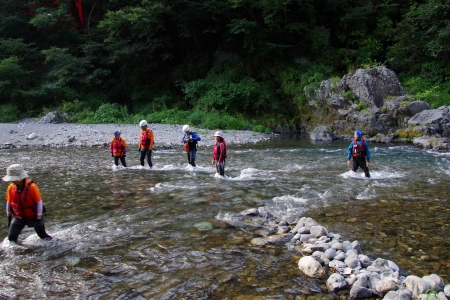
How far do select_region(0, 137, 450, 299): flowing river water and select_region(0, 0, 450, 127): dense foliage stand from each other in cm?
1515

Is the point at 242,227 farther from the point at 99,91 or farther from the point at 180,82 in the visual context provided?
the point at 99,91

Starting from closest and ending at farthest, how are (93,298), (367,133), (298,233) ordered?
1. (93,298)
2. (298,233)
3. (367,133)

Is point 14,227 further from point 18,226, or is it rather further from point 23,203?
point 23,203

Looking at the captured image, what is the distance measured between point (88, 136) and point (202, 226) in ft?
56.2

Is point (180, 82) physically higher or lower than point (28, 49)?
lower

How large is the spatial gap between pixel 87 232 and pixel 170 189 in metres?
3.75

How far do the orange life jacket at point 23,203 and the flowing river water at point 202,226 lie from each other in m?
0.62

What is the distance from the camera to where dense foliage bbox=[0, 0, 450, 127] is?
95.4 feet

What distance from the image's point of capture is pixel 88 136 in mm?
22047

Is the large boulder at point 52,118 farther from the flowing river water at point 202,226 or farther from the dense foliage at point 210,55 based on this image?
the flowing river water at point 202,226

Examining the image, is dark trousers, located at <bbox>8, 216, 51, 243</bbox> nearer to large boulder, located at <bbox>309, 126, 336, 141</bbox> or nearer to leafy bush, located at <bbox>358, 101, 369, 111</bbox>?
large boulder, located at <bbox>309, 126, 336, 141</bbox>

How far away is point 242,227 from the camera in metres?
7.15

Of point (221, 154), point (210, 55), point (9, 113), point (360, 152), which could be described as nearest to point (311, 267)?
point (221, 154)

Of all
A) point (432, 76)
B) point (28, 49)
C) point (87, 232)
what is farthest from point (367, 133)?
point (28, 49)
